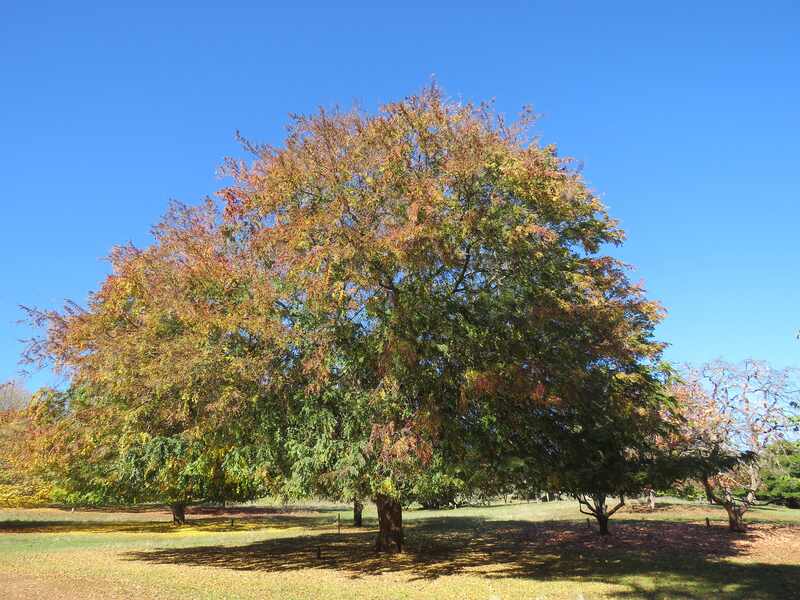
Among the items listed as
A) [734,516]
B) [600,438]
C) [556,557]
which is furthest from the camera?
[734,516]

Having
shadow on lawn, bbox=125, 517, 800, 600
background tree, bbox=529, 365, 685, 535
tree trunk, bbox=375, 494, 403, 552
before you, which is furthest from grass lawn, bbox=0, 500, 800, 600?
background tree, bbox=529, 365, 685, 535

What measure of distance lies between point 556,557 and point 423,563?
451 centimetres

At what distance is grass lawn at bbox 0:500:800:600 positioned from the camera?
41.1 feet

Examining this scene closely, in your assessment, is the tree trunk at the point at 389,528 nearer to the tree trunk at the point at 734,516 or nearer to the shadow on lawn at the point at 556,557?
the shadow on lawn at the point at 556,557

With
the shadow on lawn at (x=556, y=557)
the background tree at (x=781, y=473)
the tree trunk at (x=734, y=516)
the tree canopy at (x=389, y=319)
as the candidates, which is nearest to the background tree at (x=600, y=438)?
the tree canopy at (x=389, y=319)

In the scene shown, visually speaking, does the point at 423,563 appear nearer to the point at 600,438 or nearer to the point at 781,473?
the point at 600,438

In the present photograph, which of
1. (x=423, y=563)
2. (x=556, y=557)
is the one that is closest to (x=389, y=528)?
(x=423, y=563)

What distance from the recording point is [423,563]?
1694 centimetres

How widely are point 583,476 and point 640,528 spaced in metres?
14.4

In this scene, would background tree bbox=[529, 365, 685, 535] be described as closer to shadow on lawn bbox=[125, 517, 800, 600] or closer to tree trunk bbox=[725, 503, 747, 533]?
shadow on lawn bbox=[125, 517, 800, 600]

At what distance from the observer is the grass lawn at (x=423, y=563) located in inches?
493

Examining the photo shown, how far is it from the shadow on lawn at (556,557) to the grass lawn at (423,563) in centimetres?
5

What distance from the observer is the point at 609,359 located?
650 inches

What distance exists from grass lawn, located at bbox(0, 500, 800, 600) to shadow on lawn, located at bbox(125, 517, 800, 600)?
0.05 meters
